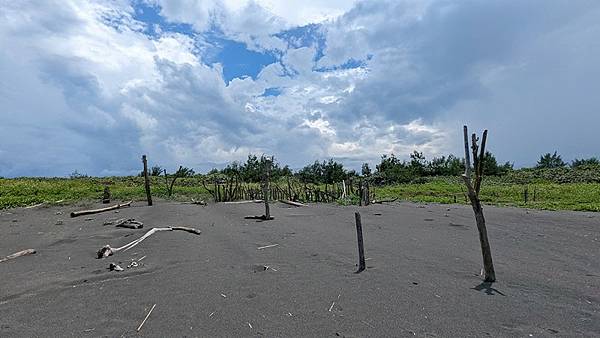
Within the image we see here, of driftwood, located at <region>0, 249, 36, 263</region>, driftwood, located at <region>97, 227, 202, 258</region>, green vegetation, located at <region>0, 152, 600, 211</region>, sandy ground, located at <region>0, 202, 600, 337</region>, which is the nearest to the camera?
sandy ground, located at <region>0, 202, 600, 337</region>

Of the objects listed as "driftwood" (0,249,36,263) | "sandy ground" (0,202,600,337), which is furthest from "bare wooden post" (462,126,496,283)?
"driftwood" (0,249,36,263)

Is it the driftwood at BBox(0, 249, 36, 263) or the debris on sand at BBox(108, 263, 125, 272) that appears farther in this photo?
the driftwood at BBox(0, 249, 36, 263)

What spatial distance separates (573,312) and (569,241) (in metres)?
5.41

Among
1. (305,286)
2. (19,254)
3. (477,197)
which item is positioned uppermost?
(477,197)

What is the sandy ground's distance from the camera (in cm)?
457

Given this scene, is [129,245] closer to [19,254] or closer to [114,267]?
[114,267]

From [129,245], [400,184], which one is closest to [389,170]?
[400,184]

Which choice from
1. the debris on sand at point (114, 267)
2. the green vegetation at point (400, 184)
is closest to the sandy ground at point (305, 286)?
the debris on sand at point (114, 267)

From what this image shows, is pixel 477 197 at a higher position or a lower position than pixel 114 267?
higher

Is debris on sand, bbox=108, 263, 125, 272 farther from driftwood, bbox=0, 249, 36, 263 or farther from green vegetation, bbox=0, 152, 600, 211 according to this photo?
green vegetation, bbox=0, 152, 600, 211

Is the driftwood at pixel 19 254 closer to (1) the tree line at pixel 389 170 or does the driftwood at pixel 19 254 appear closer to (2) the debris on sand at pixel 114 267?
(2) the debris on sand at pixel 114 267

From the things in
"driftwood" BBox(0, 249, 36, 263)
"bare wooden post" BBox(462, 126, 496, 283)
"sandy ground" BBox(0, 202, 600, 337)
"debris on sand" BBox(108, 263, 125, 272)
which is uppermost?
"bare wooden post" BBox(462, 126, 496, 283)

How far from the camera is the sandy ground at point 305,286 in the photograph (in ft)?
15.0

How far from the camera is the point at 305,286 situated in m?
5.93
